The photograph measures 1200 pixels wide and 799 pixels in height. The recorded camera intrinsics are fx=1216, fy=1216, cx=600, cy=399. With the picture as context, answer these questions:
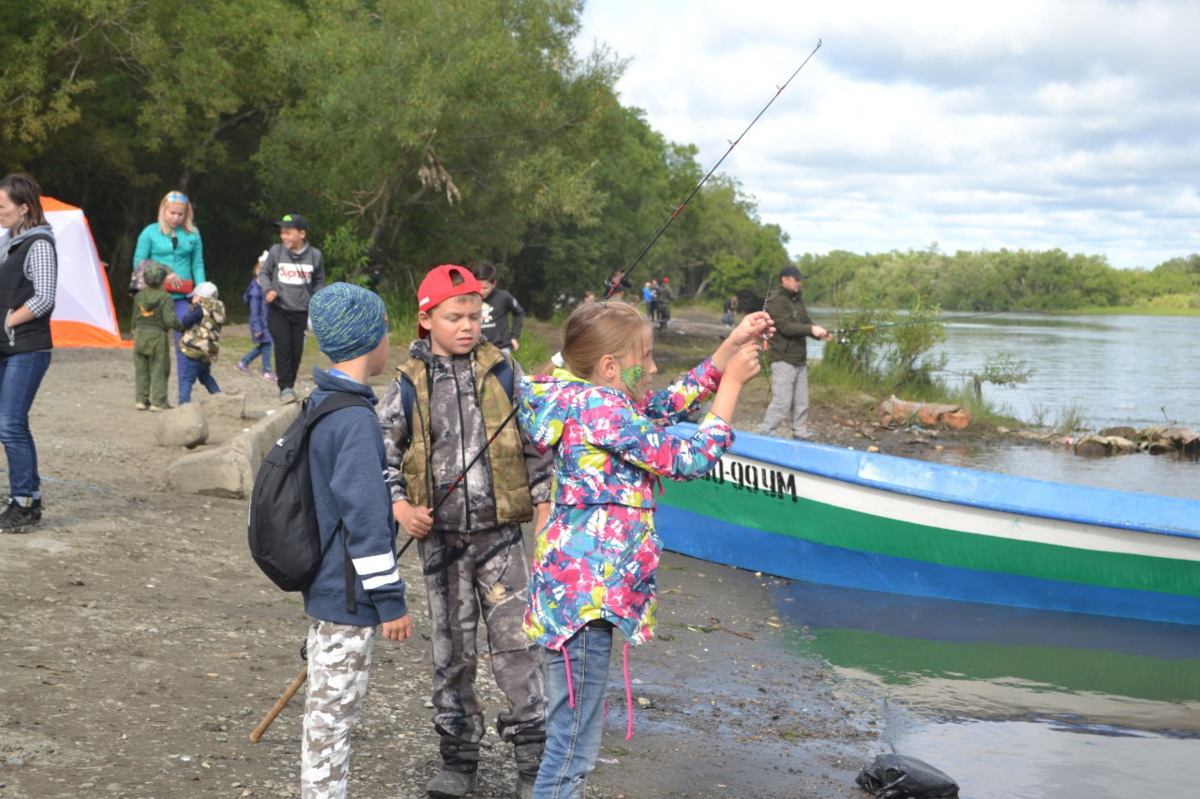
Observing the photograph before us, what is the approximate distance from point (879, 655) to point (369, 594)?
14.2 ft

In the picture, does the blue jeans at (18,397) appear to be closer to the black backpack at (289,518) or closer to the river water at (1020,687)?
the black backpack at (289,518)

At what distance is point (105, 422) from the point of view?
1071 cm

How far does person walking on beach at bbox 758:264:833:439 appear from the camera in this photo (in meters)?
12.5

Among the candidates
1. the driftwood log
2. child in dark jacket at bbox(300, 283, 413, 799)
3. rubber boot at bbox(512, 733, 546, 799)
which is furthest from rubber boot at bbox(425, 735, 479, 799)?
the driftwood log

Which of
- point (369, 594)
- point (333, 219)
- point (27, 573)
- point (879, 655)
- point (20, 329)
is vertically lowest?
point (879, 655)

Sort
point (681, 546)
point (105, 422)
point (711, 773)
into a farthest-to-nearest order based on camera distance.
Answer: point (105, 422) → point (681, 546) → point (711, 773)

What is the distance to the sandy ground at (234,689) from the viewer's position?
158 inches

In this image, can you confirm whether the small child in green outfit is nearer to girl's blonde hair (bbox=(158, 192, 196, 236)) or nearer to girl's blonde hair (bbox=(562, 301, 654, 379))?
girl's blonde hair (bbox=(158, 192, 196, 236))

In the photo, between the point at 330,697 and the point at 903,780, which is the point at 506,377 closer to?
the point at 330,697

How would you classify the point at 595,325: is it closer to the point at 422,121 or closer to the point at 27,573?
the point at 27,573

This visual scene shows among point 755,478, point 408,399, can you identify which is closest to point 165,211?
point 755,478

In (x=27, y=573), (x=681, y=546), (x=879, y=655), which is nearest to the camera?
(x=27, y=573)

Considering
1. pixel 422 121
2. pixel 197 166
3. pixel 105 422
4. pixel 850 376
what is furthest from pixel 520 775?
pixel 197 166

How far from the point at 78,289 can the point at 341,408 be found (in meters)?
12.1
